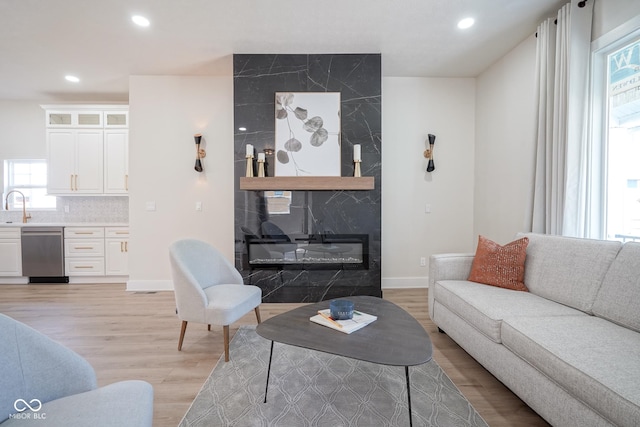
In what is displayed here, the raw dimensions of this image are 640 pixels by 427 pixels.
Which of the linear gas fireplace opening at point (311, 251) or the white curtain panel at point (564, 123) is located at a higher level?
the white curtain panel at point (564, 123)

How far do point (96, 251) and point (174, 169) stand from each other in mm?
1723

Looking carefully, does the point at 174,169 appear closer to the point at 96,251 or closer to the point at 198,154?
the point at 198,154

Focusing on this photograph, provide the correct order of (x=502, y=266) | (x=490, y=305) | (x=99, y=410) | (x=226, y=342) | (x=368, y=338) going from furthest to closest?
(x=502, y=266) → (x=226, y=342) → (x=490, y=305) → (x=368, y=338) → (x=99, y=410)

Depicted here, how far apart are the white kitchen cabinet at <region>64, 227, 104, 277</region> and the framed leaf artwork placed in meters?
2.99

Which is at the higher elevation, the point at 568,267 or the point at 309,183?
the point at 309,183

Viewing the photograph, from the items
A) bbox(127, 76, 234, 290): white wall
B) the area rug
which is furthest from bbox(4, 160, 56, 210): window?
the area rug

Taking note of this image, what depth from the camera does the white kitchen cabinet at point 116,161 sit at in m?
4.19

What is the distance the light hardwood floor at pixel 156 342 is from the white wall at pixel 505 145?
1299mm

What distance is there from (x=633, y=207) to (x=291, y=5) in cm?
317

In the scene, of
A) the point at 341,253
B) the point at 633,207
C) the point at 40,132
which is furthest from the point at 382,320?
the point at 40,132

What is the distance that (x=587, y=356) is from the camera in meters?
1.24

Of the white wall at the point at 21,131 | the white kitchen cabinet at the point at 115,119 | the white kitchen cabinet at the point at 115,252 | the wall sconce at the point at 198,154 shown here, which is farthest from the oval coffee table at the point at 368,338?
the white wall at the point at 21,131

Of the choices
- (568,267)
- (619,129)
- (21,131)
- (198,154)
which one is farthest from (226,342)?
(21,131)

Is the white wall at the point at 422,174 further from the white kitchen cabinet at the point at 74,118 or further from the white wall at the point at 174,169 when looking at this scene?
the white kitchen cabinet at the point at 74,118
